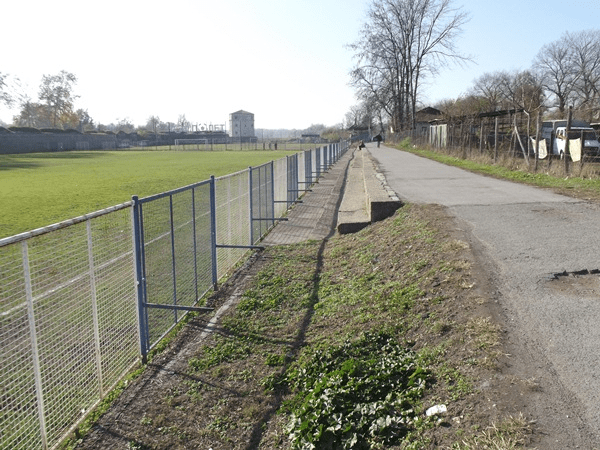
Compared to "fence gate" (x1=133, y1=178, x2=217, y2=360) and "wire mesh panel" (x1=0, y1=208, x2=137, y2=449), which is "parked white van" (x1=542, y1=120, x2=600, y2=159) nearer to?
"fence gate" (x1=133, y1=178, x2=217, y2=360)

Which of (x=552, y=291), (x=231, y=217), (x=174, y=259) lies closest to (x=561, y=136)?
(x=231, y=217)

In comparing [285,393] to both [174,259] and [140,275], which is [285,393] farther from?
[174,259]

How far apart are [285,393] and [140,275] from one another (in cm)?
185

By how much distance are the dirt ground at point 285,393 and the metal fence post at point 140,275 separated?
0.71ft

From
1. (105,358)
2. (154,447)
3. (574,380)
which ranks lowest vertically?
(154,447)

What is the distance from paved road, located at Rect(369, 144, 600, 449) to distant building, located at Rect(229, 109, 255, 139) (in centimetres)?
18020

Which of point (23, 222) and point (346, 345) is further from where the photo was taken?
point (23, 222)

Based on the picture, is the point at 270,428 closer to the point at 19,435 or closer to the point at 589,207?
the point at 19,435

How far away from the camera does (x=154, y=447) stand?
4090 mm

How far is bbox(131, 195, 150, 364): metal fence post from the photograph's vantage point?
17.6ft

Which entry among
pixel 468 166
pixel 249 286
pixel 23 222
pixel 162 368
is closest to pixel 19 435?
pixel 162 368

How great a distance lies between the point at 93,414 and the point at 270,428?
1467 millimetres

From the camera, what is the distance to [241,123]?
619ft

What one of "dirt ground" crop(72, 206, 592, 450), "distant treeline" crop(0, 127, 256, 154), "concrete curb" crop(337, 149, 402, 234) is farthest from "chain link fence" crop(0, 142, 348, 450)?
"distant treeline" crop(0, 127, 256, 154)
